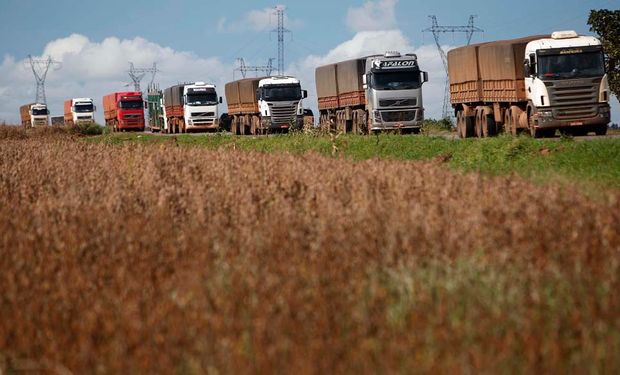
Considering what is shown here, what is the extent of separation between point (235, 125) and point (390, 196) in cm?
5043

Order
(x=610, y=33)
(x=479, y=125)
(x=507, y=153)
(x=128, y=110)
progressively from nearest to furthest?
(x=507, y=153) < (x=479, y=125) < (x=610, y=33) < (x=128, y=110)

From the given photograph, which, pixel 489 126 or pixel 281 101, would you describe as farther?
pixel 281 101

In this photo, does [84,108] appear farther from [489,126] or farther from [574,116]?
[574,116]

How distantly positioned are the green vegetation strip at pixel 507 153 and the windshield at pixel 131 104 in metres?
40.2

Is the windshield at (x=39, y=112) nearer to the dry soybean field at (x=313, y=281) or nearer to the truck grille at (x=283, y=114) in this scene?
the truck grille at (x=283, y=114)

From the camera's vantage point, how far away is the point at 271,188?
543 inches

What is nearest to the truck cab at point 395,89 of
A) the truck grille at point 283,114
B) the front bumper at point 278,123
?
the front bumper at point 278,123

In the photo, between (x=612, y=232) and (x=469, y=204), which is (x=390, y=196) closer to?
(x=469, y=204)

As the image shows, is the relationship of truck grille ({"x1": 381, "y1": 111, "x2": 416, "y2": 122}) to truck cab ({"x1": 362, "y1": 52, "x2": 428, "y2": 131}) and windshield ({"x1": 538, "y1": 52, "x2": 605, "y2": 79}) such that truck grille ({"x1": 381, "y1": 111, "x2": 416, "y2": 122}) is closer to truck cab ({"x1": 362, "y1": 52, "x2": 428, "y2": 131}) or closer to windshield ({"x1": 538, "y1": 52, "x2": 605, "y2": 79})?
truck cab ({"x1": 362, "y1": 52, "x2": 428, "y2": 131})

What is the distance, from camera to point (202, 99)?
5975 centimetres

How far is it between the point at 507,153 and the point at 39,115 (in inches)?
2958

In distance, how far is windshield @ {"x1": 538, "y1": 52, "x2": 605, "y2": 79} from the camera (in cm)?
3016

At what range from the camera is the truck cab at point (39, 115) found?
94000 millimetres

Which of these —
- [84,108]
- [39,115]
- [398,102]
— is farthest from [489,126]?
[39,115]
